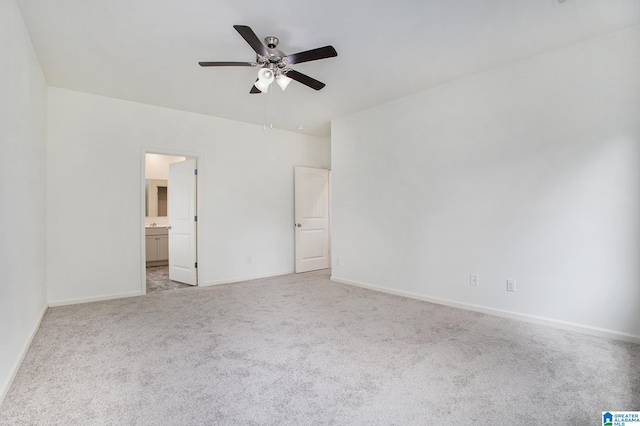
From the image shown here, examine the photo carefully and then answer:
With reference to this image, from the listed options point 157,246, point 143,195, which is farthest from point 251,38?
point 157,246

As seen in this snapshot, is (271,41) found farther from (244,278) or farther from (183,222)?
(244,278)

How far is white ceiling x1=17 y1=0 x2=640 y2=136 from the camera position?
7.98 ft

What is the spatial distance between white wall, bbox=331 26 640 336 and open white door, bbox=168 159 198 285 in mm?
2798

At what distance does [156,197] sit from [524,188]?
22.9ft

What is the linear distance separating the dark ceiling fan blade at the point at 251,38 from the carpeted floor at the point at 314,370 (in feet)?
7.80

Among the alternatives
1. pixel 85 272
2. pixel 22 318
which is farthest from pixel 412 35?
pixel 85 272

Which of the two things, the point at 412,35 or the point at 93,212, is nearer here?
the point at 412,35

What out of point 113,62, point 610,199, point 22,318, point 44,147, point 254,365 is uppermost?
point 113,62

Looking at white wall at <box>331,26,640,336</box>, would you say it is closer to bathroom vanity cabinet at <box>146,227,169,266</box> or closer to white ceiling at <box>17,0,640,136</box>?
white ceiling at <box>17,0,640,136</box>

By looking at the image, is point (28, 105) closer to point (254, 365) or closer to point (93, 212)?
point (93, 212)

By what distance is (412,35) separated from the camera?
280 cm

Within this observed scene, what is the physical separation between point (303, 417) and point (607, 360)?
7.63 feet

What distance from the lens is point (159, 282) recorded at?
531cm

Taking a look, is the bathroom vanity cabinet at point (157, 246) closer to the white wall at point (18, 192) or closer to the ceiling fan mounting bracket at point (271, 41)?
the white wall at point (18, 192)
